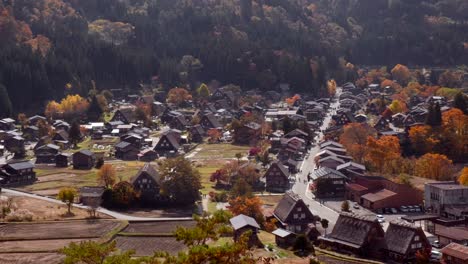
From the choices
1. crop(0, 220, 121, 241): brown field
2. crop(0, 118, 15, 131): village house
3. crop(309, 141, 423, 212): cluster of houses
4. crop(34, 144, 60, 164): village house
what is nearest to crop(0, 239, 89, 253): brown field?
crop(0, 220, 121, 241): brown field

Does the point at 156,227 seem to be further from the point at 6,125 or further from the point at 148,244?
the point at 6,125

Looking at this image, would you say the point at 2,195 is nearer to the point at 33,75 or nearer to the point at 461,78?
the point at 33,75

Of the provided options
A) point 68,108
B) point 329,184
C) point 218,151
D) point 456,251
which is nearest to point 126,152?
point 218,151

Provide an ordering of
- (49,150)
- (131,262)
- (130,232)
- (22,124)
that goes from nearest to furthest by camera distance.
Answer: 1. (131,262)
2. (130,232)
3. (49,150)
4. (22,124)

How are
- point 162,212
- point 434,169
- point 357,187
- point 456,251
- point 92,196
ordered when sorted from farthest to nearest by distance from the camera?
point 434,169 < point 357,187 < point 92,196 < point 162,212 < point 456,251

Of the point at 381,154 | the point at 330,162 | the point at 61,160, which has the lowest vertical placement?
the point at 61,160

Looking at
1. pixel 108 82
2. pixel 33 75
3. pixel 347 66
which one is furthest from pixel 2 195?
pixel 347 66

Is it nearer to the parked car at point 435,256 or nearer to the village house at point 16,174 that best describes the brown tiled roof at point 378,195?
the parked car at point 435,256

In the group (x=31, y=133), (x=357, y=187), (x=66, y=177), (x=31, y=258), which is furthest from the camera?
A: (x=31, y=133)
